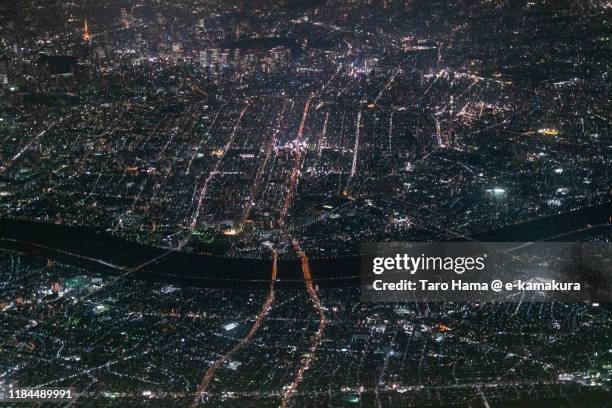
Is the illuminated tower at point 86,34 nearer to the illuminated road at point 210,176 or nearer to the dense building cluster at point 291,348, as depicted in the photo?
the illuminated road at point 210,176

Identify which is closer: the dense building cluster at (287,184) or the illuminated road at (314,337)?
the illuminated road at (314,337)

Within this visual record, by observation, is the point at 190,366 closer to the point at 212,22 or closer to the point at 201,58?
the point at 201,58

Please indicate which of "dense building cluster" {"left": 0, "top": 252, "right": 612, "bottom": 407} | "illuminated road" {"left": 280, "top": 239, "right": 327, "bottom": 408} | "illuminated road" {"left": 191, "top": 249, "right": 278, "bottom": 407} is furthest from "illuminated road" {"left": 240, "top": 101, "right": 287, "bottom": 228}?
"dense building cluster" {"left": 0, "top": 252, "right": 612, "bottom": 407}

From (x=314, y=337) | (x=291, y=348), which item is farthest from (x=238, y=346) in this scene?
(x=314, y=337)

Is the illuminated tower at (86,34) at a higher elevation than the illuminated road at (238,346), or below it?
below

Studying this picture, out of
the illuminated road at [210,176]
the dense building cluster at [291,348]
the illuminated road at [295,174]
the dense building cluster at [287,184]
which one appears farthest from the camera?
the illuminated road at [295,174]

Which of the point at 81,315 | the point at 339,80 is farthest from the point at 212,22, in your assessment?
the point at 81,315

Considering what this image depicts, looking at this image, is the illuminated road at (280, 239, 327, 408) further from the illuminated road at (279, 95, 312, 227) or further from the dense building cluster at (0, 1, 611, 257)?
the illuminated road at (279, 95, 312, 227)

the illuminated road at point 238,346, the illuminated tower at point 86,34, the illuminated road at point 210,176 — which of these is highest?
the illuminated road at point 238,346

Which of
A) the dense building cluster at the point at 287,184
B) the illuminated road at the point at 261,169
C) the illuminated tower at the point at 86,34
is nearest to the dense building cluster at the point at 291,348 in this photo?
the dense building cluster at the point at 287,184
